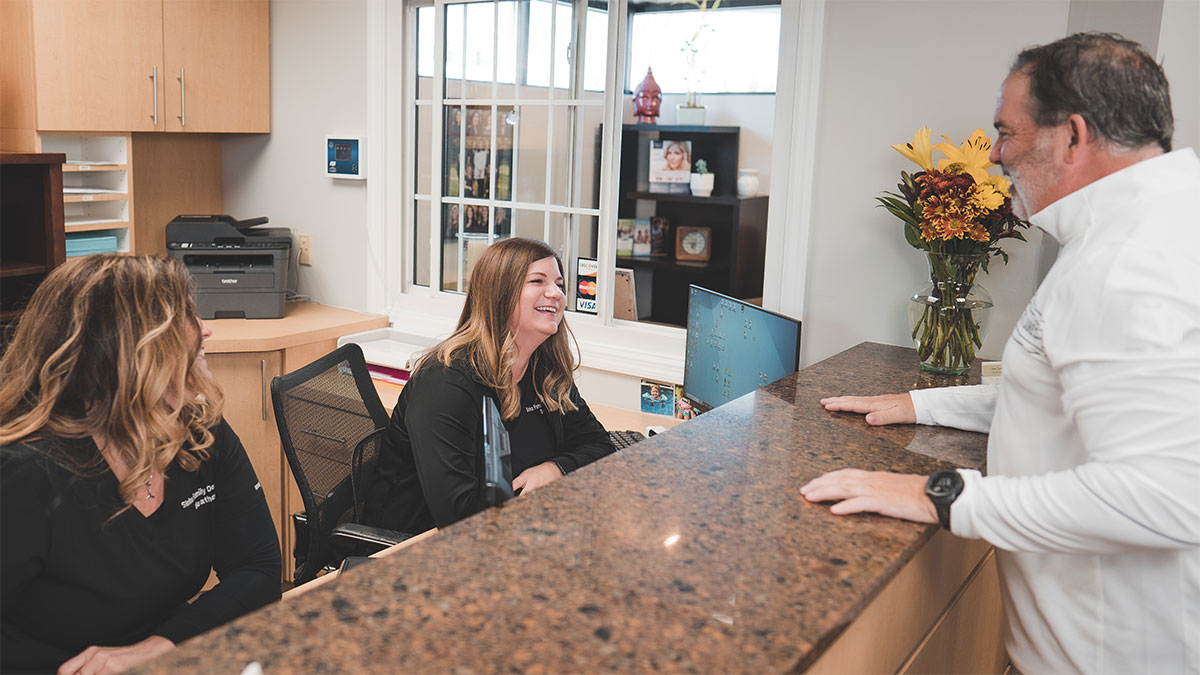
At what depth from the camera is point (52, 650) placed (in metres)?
1.41

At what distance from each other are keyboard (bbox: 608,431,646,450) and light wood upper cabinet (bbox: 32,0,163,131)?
2.08 m

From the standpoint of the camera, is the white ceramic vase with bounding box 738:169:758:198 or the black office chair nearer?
the black office chair

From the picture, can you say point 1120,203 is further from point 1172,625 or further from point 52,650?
point 52,650

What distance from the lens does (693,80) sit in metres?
5.13

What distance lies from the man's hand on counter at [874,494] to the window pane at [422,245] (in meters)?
2.64

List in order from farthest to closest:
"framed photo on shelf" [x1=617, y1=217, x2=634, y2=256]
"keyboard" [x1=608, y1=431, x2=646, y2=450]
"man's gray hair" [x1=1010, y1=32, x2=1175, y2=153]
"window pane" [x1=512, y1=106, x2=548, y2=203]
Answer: "framed photo on shelf" [x1=617, y1=217, x2=634, y2=256]
"window pane" [x1=512, y1=106, x2=548, y2=203]
"keyboard" [x1=608, y1=431, x2=646, y2=450]
"man's gray hair" [x1=1010, y1=32, x2=1175, y2=153]

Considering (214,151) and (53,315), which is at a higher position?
(214,151)

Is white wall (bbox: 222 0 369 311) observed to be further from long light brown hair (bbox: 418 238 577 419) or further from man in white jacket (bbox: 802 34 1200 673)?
man in white jacket (bbox: 802 34 1200 673)

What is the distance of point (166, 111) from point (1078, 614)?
3322mm

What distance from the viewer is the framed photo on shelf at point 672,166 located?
4735mm

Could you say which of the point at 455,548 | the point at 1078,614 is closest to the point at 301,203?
the point at 455,548

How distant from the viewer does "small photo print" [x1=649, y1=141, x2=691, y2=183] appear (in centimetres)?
473

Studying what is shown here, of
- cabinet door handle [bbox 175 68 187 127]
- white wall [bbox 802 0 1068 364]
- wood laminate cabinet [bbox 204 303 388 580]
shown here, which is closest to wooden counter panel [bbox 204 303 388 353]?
wood laminate cabinet [bbox 204 303 388 580]

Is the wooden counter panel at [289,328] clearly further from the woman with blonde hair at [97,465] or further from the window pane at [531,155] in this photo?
the woman with blonde hair at [97,465]
